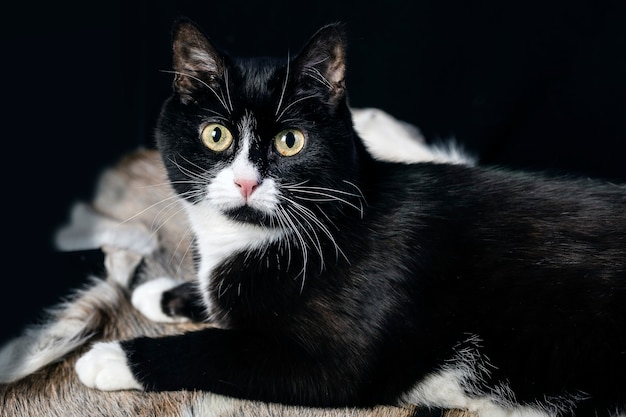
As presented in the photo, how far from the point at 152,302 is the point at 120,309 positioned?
0.23ft

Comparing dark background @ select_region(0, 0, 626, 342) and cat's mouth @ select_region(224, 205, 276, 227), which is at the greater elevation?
dark background @ select_region(0, 0, 626, 342)

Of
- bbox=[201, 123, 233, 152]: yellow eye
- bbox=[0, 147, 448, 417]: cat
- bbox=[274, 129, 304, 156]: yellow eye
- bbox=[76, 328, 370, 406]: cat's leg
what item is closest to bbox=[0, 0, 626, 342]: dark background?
bbox=[0, 147, 448, 417]: cat

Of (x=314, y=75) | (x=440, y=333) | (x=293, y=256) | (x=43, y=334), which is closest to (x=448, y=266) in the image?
(x=440, y=333)

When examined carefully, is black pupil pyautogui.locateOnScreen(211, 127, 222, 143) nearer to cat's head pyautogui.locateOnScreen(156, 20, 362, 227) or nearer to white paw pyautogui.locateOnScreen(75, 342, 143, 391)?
cat's head pyautogui.locateOnScreen(156, 20, 362, 227)

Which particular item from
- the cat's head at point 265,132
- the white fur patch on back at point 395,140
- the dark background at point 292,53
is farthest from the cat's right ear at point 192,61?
the white fur patch on back at point 395,140

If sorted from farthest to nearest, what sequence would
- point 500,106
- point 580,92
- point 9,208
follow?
point 500,106 → point 580,92 → point 9,208

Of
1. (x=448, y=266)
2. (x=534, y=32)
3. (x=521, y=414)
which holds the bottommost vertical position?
(x=521, y=414)

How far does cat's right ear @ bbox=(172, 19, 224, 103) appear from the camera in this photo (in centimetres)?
120

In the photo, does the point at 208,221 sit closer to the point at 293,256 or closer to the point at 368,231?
the point at 293,256

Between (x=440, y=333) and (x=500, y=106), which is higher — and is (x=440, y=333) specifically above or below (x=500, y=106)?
below

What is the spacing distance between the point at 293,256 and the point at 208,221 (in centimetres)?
17

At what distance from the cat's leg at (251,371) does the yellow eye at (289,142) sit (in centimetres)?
30

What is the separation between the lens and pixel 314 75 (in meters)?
1.21

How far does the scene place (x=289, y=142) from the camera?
1.20 m
